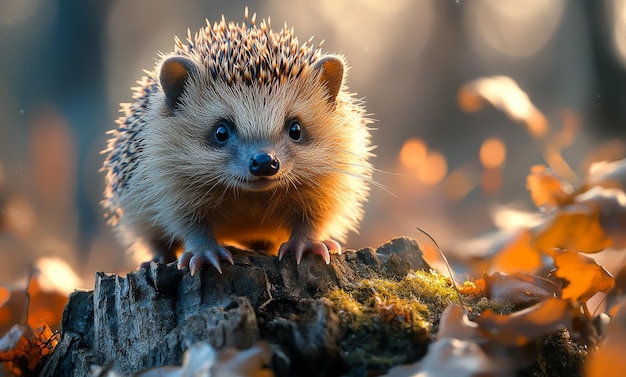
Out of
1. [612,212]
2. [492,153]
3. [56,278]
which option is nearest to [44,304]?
[56,278]

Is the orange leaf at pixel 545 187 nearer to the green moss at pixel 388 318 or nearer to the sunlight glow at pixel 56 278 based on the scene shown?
the green moss at pixel 388 318

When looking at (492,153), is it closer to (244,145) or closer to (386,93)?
(386,93)

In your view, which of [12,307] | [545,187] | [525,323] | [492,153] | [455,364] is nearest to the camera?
[455,364]

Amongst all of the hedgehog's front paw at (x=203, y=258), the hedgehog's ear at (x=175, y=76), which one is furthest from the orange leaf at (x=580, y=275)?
the hedgehog's ear at (x=175, y=76)

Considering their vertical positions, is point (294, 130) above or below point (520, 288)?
above

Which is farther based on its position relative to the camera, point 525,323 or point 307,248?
point 307,248

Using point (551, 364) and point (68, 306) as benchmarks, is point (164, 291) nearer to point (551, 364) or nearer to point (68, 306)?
point (68, 306)
